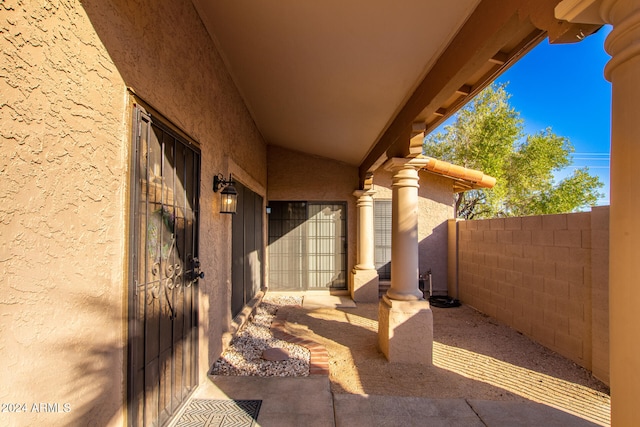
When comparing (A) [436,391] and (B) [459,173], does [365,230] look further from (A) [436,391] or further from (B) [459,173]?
(A) [436,391]

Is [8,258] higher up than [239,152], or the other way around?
[239,152]

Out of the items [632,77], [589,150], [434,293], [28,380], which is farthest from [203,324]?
[589,150]

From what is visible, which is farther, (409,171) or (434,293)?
(434,293)

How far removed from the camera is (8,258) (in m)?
1.05

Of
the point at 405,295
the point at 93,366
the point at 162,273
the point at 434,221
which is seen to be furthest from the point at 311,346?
the point at 434,221

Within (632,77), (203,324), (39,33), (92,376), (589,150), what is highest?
(589,150)

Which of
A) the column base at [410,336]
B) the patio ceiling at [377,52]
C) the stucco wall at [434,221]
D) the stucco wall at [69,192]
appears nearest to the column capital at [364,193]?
the stucco wall at [434,221]

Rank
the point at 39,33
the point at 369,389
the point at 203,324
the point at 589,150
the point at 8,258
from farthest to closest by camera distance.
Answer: the point at 589,150
the point at 369,389
the point at 203,324
the point at 39,33
the point at 8,258

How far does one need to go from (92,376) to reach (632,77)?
246cm

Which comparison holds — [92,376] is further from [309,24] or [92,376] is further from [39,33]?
[309,24]

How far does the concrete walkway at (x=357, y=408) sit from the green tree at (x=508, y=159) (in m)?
12.1

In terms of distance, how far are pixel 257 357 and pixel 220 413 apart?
122cm

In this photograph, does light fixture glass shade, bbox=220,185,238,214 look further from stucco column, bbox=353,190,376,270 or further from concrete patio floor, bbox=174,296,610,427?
stucco column, bbox=353,190,376,270

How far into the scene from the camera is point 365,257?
724 centimetres
